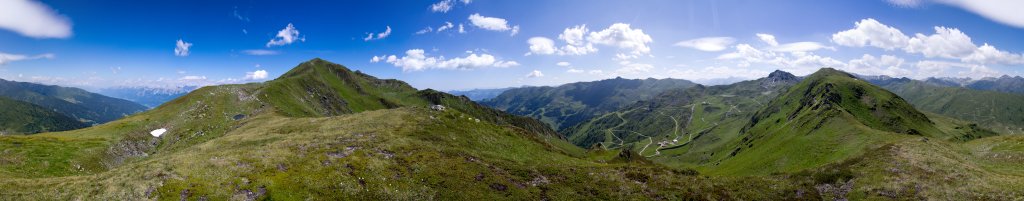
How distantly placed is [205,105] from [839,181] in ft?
450

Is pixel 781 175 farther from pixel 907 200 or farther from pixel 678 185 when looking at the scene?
pixel 678 185

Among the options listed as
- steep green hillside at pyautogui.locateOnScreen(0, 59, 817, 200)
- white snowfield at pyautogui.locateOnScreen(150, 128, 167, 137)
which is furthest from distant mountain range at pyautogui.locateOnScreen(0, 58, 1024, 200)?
white snowfield at pyautogui.locateOnScreen(150, 128, 167, 137)

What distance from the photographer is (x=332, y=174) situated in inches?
1844

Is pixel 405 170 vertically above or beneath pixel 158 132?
beneath

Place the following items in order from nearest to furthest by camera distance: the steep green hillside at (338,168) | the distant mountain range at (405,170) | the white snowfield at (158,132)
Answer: the steep green hillside at (338,168) < the distant mountain range at (405,170) < the white snowfield at (158,132)

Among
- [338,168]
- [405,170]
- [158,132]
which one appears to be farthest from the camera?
[158,132]

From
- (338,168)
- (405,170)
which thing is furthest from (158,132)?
(405,170)

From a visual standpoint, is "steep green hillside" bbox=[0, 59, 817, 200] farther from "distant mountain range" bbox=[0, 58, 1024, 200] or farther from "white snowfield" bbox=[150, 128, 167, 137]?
"white snowfield" bbox=[150, 128, 167, 137]

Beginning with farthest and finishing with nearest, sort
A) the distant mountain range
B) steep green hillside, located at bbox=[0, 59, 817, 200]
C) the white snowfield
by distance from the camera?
1. the white snowfield
2. the distant mountain range
3. steep green hillside, located at bbox=[0, 59, 817, 200]

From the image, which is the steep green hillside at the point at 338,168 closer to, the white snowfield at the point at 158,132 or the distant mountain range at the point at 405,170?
the distant mountain range at the point at 405,170

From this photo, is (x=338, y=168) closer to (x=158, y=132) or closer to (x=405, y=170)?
(x=405, y=170)

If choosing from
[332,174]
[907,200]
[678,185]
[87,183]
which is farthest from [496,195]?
[907,200]

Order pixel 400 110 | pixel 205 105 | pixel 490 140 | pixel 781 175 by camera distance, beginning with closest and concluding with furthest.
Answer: pixel 781 175
pixel 490 140
pixel 400 110
pixel 205 105

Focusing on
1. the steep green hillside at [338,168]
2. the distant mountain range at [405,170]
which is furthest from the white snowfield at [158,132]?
the steep green hillside at [338,168]
